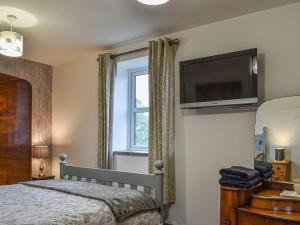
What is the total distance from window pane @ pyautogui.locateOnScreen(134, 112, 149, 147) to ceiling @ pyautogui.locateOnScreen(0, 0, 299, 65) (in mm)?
1024

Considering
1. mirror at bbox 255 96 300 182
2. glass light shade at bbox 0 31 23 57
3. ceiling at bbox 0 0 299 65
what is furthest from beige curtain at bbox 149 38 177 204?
glass light shade at bbox 0 31 23 57

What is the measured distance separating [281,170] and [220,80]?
993 mm

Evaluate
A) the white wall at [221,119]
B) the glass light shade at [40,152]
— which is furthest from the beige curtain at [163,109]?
the glass light shade at [40,152]

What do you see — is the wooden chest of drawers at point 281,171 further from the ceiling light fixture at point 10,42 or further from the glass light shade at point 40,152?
the glass light shade at point 40,152

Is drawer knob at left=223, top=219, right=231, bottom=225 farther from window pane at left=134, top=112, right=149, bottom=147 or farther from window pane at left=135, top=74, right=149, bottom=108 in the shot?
window pane at left=135, top=74, right=149, bottom=108

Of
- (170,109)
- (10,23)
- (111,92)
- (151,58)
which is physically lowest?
(170,109)

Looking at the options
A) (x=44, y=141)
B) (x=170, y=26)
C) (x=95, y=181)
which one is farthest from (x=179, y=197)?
(x=44, y=141)

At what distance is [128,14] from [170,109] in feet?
3.60

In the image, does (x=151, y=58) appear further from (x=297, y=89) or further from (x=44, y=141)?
(x=44, y=141)

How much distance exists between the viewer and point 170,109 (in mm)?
3234

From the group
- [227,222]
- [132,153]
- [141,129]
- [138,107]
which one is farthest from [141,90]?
[227,222]

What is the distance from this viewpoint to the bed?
6.17 feet

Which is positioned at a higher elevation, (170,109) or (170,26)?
(170,26)

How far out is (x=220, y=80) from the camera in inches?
112
